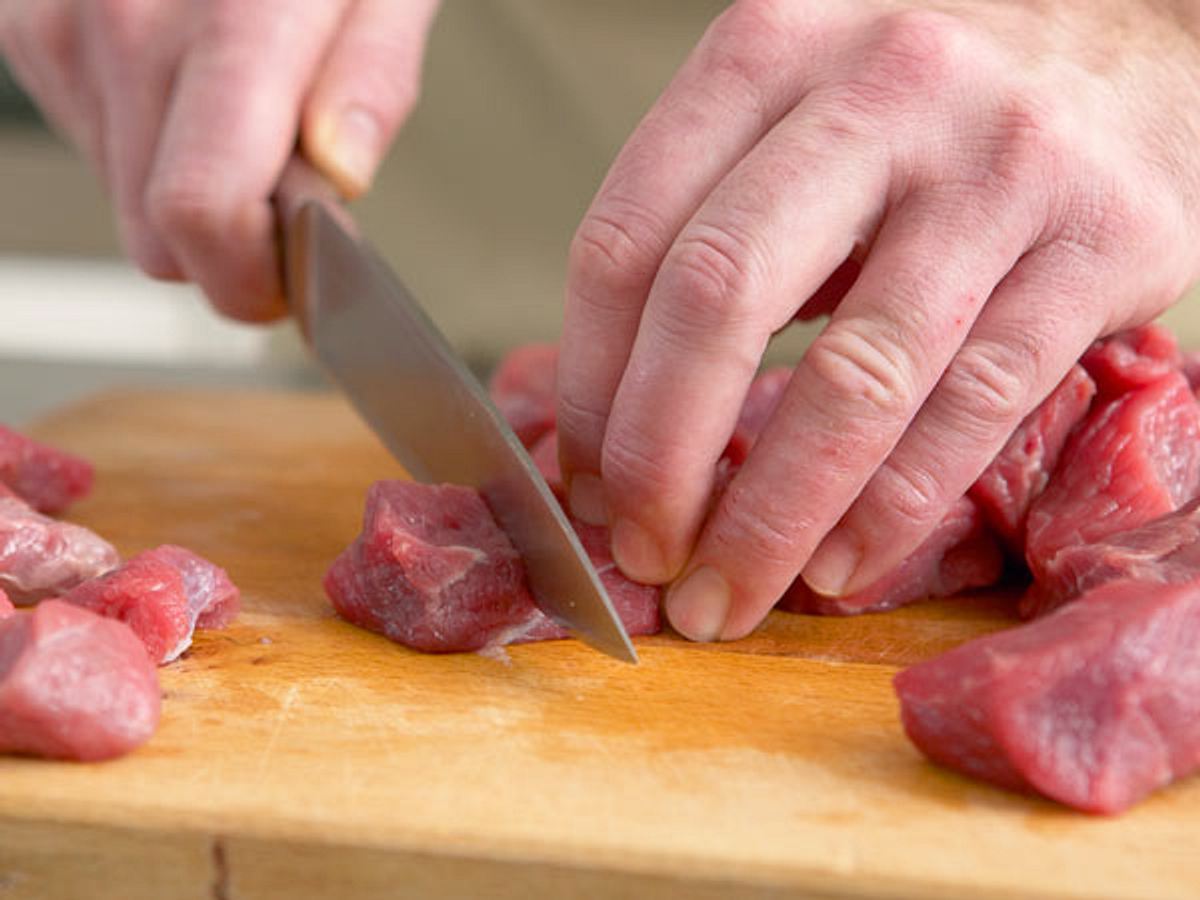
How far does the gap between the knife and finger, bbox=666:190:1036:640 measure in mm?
264

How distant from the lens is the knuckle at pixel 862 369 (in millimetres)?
2250

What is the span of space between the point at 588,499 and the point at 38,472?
141 cm

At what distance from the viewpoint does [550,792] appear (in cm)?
194

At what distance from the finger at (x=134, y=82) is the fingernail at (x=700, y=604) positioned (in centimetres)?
194

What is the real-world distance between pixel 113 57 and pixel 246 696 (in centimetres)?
204

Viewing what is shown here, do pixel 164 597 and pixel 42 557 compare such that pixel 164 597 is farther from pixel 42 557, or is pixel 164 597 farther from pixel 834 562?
pixel 834 562

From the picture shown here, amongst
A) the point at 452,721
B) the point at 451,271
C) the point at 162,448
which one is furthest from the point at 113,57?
the point at 452,721

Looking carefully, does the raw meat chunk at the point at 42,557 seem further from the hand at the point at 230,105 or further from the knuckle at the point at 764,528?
the knuckle at the point at 764,528

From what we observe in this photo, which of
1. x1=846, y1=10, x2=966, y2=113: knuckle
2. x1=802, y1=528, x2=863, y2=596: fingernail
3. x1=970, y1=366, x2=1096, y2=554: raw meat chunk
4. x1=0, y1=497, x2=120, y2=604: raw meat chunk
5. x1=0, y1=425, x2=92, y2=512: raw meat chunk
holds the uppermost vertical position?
x1=846, y1=10, x2=966, y2=113: knuckle

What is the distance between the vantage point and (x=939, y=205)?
2.33 m

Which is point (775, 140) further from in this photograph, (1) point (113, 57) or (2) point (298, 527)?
(1) point (113, 57)

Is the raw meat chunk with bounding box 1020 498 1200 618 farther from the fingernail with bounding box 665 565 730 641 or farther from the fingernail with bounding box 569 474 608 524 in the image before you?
the fingernail with bounding box 569 474 608 524

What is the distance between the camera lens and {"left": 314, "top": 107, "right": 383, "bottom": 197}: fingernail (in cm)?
345

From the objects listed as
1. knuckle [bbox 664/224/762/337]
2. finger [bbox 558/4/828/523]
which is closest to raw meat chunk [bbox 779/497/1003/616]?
finger [bbox 558/4/828/523]
